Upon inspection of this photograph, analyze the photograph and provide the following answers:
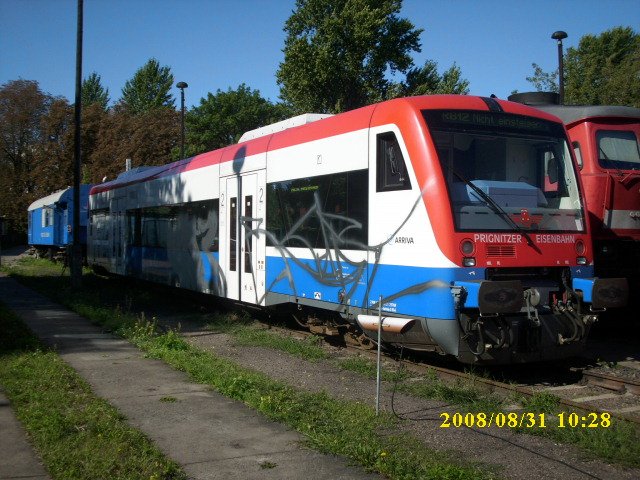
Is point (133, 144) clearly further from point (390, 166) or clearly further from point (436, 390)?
point (436, 390)

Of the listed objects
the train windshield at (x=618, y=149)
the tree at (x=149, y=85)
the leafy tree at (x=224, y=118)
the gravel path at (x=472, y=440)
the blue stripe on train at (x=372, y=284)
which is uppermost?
the tree at (x=149, y=85)

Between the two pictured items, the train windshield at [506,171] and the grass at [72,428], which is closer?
the grass at [72,428]

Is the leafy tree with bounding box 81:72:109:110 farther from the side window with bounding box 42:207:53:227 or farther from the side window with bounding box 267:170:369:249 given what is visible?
the side window with bounding box 267:170:369:249

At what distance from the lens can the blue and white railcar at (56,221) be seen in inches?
1134

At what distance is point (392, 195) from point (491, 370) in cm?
265

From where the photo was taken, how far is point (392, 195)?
8.00 metres

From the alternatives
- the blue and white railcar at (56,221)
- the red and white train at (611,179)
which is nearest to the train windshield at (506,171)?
the red and white train at (611,179)

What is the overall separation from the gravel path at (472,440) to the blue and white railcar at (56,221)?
799 inches

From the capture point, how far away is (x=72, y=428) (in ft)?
19.6

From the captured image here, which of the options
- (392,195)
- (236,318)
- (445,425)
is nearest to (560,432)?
(445,425)

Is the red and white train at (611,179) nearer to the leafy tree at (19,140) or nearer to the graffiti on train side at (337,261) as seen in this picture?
the graffiti on train side at (337,261)

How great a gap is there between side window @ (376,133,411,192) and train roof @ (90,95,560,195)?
24 cm
